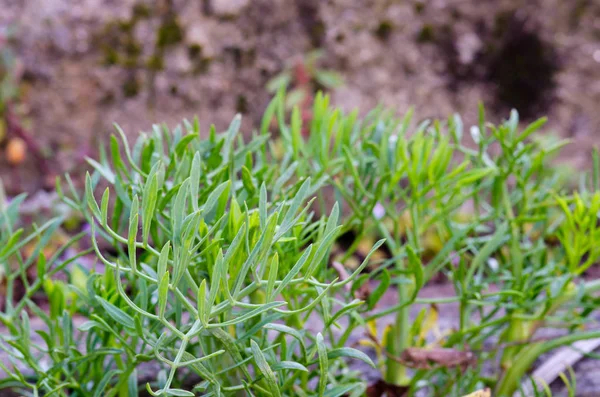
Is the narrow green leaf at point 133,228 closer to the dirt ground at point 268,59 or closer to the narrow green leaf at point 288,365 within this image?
the narrow green leaf at point 288,365

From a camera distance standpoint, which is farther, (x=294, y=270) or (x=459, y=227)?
(x=459, y=227)

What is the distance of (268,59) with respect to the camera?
5.75 feet

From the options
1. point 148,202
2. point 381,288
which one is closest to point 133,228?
point 148,202

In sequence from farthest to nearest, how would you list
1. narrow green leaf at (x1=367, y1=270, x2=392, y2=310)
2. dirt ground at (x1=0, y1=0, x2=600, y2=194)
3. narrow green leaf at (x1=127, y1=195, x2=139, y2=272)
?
dirt ground at (x1=0, y1=0, x2=600, y2=194) → narrow green leaf at (x1=367, y1=270, x2=392, y2=310) → narrow green leaf at (x1=127, y1=195, x2=139, y2=272)

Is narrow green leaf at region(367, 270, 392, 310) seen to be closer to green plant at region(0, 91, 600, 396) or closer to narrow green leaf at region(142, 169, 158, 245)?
green plant at region(0, 91, 600, 396)

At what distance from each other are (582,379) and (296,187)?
1.68 ft

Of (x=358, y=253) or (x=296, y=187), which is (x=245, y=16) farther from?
(x=296, y=187)

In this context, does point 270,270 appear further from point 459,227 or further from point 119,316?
point 459,227

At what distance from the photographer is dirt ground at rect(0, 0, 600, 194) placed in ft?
5.60

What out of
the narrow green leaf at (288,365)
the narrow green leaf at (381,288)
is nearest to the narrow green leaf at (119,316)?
the narrow green leaf at (288,365)

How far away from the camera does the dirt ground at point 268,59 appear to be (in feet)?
5.60

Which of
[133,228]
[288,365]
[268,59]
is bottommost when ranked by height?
[288,365]

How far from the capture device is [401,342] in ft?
2.32

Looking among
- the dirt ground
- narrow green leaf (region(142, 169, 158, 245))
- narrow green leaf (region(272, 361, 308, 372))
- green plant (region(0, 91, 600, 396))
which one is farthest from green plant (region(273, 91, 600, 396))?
the dirt ground
